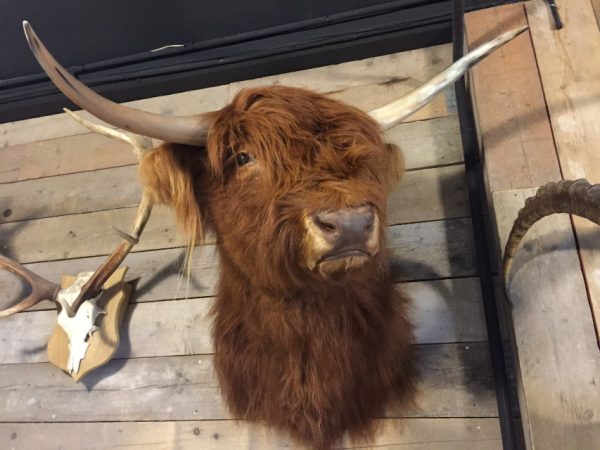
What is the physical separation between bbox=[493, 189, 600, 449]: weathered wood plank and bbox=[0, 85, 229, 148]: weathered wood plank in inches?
54.3

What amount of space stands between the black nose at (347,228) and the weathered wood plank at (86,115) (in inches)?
50.6

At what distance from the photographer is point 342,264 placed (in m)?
0.82

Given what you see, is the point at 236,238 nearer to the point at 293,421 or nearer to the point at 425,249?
the point at 293,421

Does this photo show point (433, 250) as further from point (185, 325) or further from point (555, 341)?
point (185, 325)

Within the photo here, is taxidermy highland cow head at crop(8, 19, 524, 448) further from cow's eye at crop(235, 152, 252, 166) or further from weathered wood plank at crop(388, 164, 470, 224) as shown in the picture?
weathered wood plank at crop(388, 164, 470, 224)

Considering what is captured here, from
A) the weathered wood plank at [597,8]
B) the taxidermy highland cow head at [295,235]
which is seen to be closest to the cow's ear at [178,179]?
the taxidermy highland cow head at [295,235]

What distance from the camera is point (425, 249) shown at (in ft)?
4.77

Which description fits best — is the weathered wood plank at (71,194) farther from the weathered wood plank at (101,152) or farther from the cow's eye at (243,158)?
the cow's eye at (243,158)

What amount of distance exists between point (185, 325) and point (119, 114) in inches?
36.6

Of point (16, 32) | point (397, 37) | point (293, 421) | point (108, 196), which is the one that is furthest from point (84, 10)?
point (293, 421)

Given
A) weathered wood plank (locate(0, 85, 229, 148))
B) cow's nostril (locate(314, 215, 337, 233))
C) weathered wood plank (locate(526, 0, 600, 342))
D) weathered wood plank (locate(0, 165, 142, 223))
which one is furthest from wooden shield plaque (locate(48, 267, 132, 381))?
weathered wood plank (locate(526, 0, 600, 342))

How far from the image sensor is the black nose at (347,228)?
0.77 m

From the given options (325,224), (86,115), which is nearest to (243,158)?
(325,224)

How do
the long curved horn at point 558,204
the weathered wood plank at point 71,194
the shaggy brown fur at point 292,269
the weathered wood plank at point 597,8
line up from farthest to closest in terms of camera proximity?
the weathered wood plank at point 71,194
the weathered wood plank at point 597,8
the shaggy brown fur at point 292,269
the long curved horn at point 558,204
